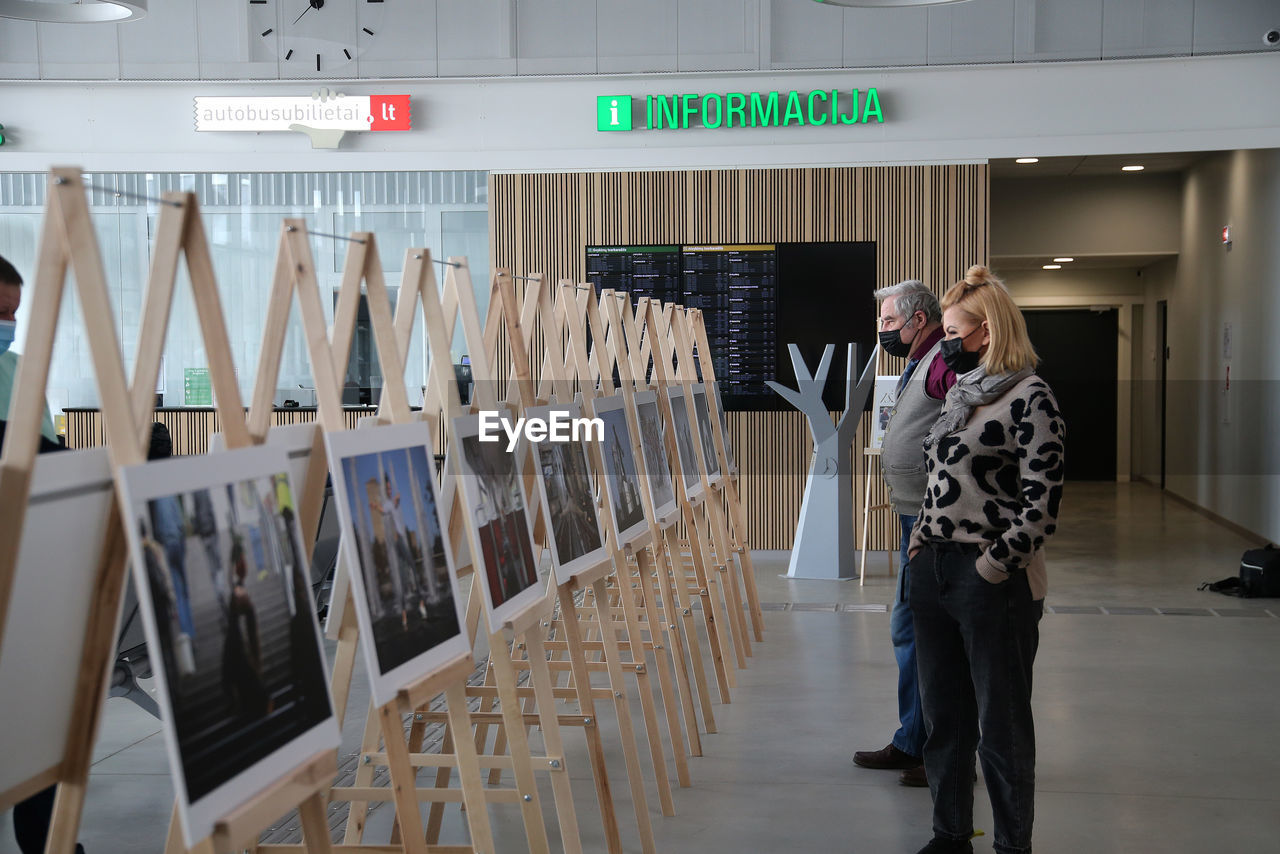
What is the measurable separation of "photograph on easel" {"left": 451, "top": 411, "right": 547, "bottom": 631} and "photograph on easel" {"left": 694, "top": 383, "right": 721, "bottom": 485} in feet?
8.73

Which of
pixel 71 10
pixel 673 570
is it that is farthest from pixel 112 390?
pixel 71 10

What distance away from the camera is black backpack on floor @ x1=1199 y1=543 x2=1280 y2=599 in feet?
24.0

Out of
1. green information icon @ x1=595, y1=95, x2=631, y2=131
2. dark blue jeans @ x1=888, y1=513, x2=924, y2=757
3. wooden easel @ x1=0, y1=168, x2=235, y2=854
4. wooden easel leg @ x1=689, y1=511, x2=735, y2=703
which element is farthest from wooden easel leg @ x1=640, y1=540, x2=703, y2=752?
green information icon @ x1=595, y1=95, x2=631, y2=131

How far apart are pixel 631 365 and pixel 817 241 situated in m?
4.37

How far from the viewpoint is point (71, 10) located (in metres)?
5.95

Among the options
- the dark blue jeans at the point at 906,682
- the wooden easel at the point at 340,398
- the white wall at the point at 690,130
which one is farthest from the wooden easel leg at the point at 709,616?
the white wall at the point at 690,130

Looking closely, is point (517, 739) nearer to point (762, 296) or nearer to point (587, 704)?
point (587, 704)

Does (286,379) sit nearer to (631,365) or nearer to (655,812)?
(631,365)

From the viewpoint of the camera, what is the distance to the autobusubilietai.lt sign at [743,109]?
28.5ft

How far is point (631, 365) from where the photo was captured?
488 cm

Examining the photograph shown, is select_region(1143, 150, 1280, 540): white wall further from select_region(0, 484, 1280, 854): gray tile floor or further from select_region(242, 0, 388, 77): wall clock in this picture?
select_region(242, 0, 388, 77): wall clock

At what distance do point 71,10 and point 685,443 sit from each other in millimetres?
3757

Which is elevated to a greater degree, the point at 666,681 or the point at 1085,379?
the point at 1085,379

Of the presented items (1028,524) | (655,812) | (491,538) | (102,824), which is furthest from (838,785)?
(102,824)
